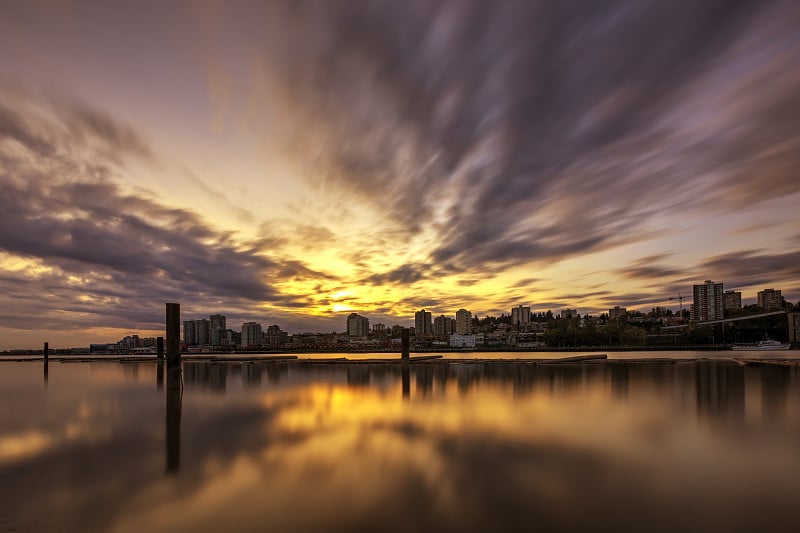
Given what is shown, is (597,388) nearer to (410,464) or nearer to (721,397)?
(721,397)

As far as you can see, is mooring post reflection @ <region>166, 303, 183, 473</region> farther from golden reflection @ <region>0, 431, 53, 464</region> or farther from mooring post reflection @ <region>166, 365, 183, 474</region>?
golden reflection @ <region>0, 431, 53, 464</region>

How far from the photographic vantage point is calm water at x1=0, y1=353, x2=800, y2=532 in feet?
28.7

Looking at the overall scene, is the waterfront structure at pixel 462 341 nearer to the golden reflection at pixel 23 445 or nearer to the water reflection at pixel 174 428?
the water reflection at pixel 174 428

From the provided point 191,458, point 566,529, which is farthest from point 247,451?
point 566,529

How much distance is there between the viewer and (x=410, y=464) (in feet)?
41.0

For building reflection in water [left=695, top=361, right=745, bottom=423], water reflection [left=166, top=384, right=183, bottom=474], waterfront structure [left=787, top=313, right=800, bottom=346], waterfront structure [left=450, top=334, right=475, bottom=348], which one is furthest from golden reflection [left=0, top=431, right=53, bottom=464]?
waterfront structure [left=787, top=313, right=800, bottom=346]

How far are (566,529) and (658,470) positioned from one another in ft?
18.7

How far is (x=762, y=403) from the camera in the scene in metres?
22.5

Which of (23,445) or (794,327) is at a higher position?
(23,445)

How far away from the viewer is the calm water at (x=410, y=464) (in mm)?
8750

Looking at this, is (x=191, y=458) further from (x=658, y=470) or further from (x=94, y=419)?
(x=658, y=470)

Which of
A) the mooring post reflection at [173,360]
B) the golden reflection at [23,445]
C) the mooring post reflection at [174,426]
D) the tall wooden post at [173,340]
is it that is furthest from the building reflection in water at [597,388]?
the golden reflection at [23,445]

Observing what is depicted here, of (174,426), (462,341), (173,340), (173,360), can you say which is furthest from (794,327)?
(174,426)

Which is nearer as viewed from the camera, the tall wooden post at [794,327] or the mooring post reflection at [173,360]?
the mooring post reflection at [173,360]
